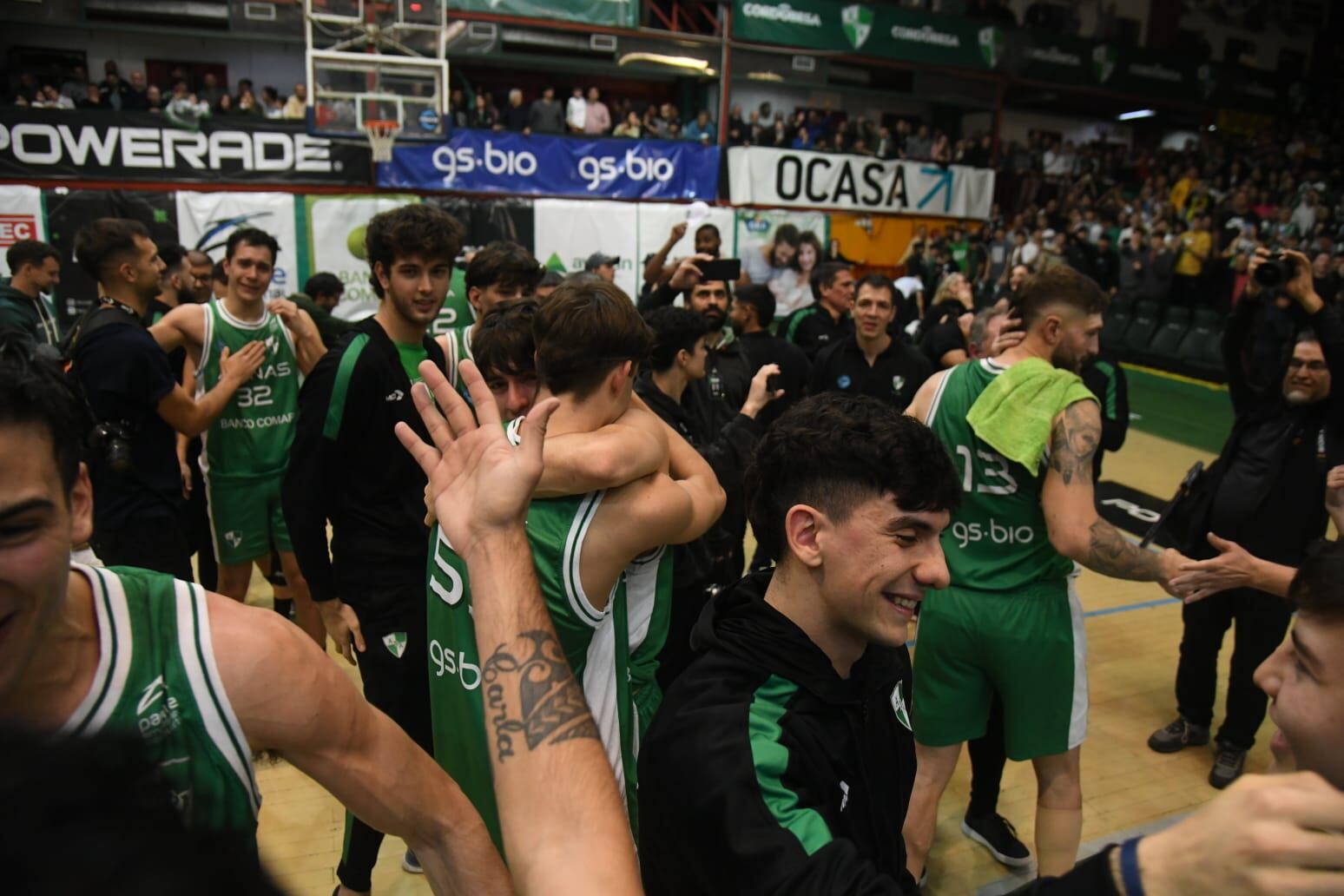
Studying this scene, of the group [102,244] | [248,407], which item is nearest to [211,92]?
[248,407]

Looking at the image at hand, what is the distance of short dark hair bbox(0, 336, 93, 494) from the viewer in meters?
1.23

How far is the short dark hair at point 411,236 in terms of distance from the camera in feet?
10.2

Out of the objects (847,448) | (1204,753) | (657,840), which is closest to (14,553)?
(657,840)

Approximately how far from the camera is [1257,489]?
12.6ft

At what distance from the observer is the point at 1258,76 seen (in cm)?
2312

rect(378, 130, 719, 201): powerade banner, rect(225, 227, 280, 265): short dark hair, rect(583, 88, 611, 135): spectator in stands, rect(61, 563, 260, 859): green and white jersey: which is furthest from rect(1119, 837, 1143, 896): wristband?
rect(583, 88, 611, 135): spectator in stands

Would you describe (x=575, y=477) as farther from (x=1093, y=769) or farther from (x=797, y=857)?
(x=1093, y=769)

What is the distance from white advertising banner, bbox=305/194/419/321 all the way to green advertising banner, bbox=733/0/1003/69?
7.71 meters

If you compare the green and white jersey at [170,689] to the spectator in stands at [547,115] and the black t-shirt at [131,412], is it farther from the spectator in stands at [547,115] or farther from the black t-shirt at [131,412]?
the spectator in stands at [547,115]

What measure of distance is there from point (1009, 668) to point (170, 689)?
95.6 inches

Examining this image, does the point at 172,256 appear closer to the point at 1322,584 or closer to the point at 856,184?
the point at 1322,584

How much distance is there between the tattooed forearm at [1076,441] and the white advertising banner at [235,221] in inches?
456

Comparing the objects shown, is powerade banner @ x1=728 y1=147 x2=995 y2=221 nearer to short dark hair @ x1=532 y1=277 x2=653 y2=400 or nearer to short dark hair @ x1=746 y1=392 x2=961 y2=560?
short dark hair @ x1=532 y1=277 x2=653 y2=400

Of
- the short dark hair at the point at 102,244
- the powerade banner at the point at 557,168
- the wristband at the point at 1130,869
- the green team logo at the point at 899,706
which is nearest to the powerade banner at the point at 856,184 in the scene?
the powerade banner at the point at 557,168
